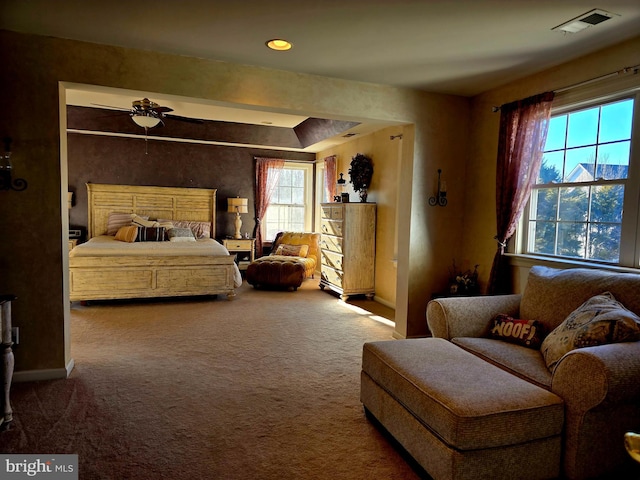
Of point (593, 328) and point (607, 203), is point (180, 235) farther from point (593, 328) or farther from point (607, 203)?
point (593, 328)

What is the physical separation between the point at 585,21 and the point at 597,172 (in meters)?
1.09

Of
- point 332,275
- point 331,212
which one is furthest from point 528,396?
point 331,212

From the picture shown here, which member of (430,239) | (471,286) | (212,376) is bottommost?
(212,376)

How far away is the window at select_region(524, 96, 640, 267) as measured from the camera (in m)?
2.77

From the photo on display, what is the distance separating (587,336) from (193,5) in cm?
289

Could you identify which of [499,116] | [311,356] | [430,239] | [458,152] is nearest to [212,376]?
[311,356]

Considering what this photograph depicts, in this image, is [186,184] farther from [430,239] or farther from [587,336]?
[587,336]

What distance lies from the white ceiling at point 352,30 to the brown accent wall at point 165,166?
437cm

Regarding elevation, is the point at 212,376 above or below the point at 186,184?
below

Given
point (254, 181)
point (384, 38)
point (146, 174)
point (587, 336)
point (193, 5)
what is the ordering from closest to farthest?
point (587, 336)
point (193, 5)
point (384, 38)
point (146, 174)
point (254, 181)

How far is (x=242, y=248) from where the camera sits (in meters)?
7.38

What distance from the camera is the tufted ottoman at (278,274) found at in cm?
632

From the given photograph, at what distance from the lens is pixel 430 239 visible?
409 centimetres

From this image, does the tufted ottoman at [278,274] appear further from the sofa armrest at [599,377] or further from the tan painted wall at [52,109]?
the sofa armrest at [599,377]
